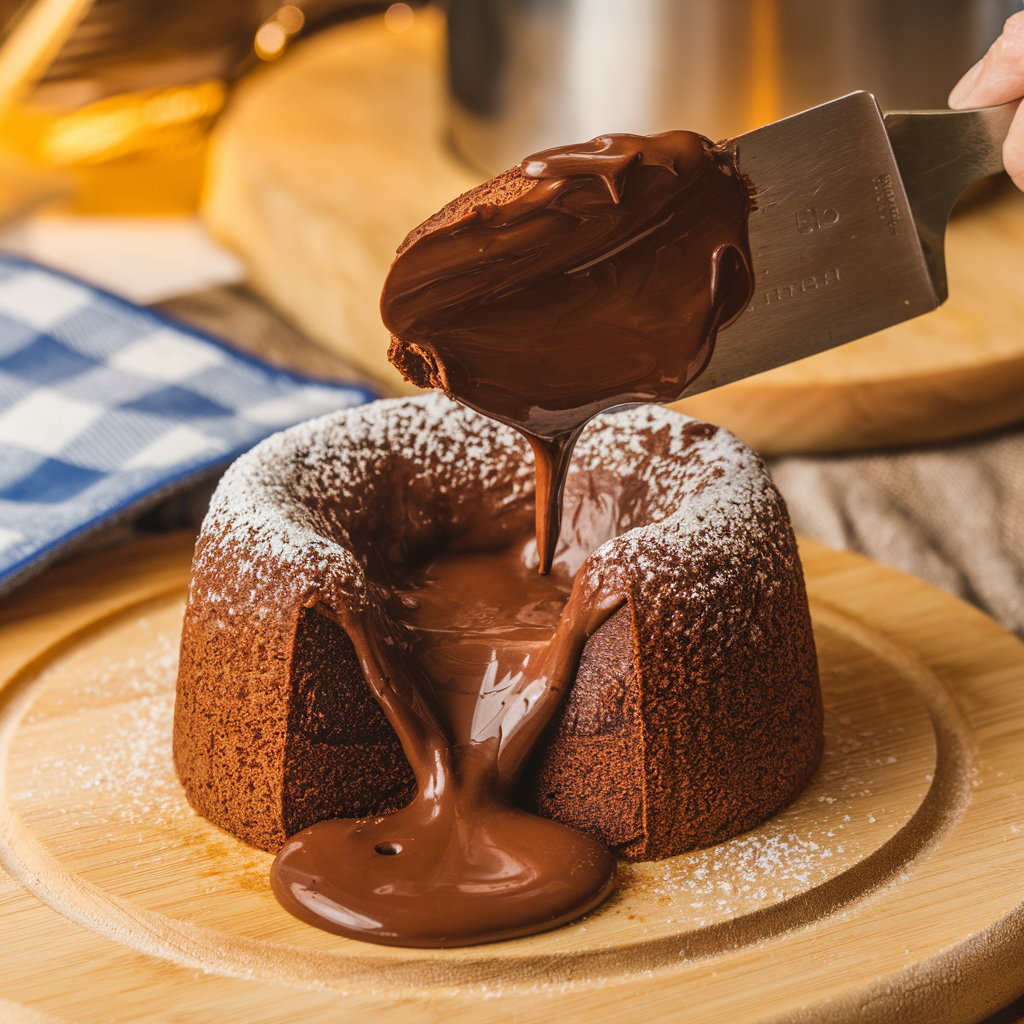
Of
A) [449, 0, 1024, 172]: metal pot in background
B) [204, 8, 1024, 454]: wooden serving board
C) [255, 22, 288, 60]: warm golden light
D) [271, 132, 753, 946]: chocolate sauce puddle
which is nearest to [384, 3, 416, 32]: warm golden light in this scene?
[204, 8, 1024, 454]: wooden serving board

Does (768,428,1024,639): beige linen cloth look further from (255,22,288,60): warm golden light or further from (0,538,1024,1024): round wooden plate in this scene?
(255,22,288,60): warm golden light

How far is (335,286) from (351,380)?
182mm

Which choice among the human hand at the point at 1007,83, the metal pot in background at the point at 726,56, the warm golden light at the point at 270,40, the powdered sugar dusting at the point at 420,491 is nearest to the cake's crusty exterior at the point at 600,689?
the powdered sugar dusting at the point at 420,491

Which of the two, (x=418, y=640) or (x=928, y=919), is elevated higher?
(x=418, y=640)

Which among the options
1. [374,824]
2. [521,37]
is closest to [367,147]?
[521,37]

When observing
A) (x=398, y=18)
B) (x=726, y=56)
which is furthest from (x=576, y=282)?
(x=398, y=18)

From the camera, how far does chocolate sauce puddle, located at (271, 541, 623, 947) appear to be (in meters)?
1.05

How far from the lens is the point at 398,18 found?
3.37 meters

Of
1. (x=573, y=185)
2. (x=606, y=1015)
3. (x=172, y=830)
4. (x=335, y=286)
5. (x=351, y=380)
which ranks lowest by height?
(x=606, y=1015)

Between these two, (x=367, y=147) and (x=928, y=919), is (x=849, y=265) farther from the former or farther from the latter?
(x=367, y=147)

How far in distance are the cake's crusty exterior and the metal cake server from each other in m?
0.16

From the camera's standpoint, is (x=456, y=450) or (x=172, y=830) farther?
(x=456, y=450)

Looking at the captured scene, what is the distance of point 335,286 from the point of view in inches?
86.8

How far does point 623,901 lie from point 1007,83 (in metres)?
0.86
